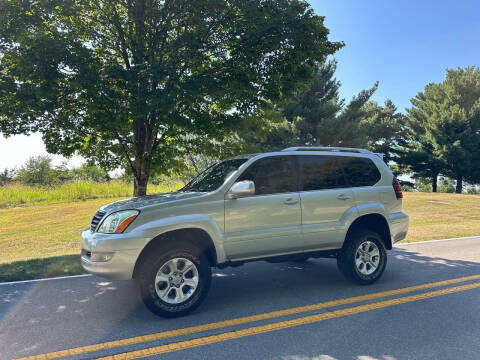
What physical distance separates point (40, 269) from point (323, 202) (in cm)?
550

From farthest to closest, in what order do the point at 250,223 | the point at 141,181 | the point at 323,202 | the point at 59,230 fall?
the point at 59,230 < the point at 141,181 < the point at 323,202 < the point at 250,223

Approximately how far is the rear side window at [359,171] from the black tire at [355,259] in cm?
81

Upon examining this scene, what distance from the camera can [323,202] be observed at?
5516mm

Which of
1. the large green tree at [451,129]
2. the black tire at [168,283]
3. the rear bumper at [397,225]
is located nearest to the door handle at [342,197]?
the rear bumper at [397,225]

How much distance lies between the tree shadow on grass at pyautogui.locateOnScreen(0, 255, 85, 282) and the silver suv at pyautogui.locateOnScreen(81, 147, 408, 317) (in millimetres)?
2343

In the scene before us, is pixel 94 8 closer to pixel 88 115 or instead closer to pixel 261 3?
pixel 88 115

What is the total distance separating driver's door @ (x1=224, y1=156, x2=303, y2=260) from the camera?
488cm

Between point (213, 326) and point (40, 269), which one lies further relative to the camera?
point (40, 269)

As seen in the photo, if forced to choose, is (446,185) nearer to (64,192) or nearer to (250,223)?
(64,192)

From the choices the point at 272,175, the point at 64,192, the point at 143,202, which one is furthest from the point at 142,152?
the point at 64,192

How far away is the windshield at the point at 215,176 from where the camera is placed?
529 centimetres

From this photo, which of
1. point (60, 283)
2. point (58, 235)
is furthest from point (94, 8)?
point (58, 235)

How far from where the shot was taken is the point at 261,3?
27.2 feet

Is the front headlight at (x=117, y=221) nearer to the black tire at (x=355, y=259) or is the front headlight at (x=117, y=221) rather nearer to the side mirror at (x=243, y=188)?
the side mirror at (x=243, y=188)
